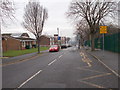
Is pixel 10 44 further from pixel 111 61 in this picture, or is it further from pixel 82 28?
pixel 111 61

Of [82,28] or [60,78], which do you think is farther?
[82,28]

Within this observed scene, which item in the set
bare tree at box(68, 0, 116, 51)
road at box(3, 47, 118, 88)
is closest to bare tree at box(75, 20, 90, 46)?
bare tree at box(68, 0, 116, 51)

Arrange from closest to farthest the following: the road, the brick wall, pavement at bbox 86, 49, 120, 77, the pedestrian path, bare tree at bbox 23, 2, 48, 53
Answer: the road, pavement at bbox 86, 49, 120, 77, the pedestrian path, bare tree at bbox 23, 2, 48, 53, the brick wall

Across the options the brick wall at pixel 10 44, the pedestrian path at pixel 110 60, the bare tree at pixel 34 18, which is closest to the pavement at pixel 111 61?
the pedestrian path at pixel 110 60

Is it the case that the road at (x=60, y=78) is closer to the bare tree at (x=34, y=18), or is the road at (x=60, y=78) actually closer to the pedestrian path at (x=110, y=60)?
the pedestrian path at (x=110, y=60)

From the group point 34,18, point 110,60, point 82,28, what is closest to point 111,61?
point 110,60

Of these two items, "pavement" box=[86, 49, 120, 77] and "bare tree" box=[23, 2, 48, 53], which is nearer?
"pavement" box=[86, 49, 120, 77]

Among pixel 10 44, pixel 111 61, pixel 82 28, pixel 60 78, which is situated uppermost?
pixel 82 28

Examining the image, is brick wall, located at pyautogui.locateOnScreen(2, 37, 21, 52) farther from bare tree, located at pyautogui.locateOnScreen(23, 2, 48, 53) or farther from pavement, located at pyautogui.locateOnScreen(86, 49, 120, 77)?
pavement, located at pyautogui.locateOnScreen(86, 49, 120, 77)

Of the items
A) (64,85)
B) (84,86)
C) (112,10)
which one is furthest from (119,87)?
(112,10)

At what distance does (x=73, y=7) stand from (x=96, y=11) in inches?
182

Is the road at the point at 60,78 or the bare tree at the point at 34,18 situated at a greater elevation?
the bare tree at the point at 34,18

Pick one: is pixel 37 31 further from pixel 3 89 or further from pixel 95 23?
pixel 3 89

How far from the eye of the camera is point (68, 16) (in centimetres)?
3066
